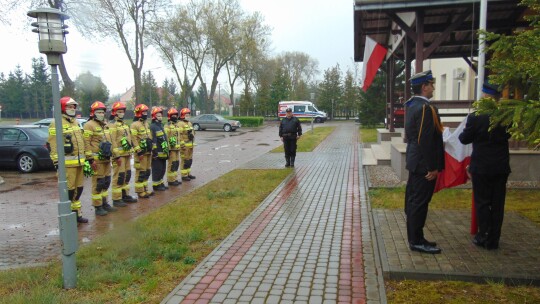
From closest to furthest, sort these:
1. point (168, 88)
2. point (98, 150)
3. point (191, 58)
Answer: point (98, 150)
point (191, 58)
point (168, 88)

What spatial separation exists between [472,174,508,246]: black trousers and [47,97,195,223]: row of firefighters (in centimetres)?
603

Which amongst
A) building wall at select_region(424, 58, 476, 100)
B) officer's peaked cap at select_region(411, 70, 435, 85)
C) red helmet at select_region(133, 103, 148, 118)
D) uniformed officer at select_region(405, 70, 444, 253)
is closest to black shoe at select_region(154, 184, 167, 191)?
red helmet at select_region(133, 103, 148, 118)

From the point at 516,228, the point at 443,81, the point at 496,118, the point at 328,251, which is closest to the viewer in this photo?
the point at 496,118

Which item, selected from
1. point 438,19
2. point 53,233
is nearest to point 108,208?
point 53,233

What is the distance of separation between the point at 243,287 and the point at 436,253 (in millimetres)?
2253

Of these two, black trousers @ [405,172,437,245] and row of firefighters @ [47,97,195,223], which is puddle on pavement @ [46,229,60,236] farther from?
black trousers @ [405,172,437,245]

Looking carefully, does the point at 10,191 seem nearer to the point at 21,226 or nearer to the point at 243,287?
the point at 21,226

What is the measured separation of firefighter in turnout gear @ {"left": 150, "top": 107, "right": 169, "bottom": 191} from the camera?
32.6ft

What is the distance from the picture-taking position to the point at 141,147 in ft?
30.4

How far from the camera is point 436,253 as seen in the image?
194 inches

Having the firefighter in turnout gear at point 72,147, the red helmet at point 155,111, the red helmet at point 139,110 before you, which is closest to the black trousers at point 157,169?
the red helmet at point 155,111

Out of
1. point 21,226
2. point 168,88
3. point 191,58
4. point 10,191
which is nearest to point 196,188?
point 21,226

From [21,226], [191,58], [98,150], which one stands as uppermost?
[191,58]

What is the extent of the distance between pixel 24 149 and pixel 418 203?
12922mm
